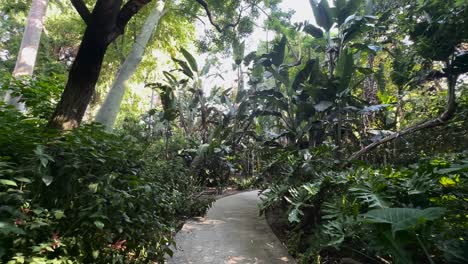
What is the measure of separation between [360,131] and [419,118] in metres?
1.33

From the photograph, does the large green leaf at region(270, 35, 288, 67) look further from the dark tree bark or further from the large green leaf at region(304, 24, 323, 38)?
the dark tree bark

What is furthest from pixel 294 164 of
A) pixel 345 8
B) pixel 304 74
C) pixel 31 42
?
pixel 31 42

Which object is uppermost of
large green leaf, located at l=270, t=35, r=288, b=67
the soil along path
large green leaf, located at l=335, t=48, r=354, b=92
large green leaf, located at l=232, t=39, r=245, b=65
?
large green leaf, located at l=232, t=39, r=245, b=65

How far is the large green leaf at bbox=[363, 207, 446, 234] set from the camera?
5.34 ft

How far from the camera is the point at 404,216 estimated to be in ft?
5.82

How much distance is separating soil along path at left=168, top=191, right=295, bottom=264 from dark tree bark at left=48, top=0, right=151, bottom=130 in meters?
1.95

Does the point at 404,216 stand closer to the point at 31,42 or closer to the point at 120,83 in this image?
the point at 120,83

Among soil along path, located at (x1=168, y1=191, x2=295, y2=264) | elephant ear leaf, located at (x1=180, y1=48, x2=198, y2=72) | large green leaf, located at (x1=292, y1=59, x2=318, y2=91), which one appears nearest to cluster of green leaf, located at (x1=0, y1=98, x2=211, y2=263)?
soil along path, located at (x1=168, y1=191, x2=295, y2=264)

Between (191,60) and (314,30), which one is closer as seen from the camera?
(314,30)

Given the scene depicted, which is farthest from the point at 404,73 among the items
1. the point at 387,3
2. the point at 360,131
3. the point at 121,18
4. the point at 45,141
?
the point at 45,141

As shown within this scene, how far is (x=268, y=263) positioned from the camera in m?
3.23

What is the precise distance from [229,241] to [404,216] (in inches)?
105

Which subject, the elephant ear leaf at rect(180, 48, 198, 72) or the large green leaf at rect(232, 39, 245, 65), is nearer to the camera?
the elephant ear leaf at rect(180, 48, 198, 72)

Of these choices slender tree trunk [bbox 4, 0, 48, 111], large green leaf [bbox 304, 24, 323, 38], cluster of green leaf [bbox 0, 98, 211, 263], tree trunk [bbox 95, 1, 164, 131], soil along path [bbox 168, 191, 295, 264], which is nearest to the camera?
cluster of green leaf [bbox 0, 98, 211, 263]
